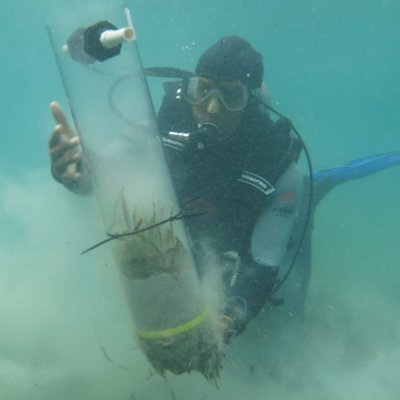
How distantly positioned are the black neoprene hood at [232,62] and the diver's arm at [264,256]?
965 millimetres

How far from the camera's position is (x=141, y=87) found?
3.03 meters

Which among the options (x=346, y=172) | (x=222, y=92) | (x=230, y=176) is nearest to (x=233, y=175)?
(x=230, y=176)

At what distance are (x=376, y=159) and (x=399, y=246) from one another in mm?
12129

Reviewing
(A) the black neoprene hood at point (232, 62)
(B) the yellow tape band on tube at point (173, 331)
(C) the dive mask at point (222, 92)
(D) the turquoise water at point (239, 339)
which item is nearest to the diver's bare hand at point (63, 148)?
(D) the turquoise water at point (239, 339)

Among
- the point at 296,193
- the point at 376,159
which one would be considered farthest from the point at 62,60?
the point at 376,159

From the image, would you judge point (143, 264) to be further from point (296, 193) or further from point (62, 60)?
point (296, 193)

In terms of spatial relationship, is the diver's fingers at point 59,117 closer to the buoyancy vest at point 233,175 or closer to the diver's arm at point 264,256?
the buoyancy vest at point 233,175

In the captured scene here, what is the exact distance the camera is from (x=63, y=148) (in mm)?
3117

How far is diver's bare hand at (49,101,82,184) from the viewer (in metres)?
3.09

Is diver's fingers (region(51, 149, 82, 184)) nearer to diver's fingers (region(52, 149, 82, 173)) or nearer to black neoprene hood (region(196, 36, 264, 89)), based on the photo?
diver's fingers (region(52, 149, 82, 173))

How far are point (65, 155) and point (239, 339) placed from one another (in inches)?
130

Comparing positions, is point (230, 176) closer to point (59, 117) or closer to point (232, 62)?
point (232, 62)

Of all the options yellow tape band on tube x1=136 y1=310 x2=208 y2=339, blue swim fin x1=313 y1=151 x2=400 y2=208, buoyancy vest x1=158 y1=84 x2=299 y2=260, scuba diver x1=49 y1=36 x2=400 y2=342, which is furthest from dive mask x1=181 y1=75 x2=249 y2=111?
blue swim fin x1=313 y1=151 x2=400 y2=208

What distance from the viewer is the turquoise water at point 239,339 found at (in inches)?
206
